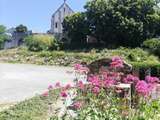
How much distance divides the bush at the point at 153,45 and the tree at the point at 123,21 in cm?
200

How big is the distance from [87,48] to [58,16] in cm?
2246

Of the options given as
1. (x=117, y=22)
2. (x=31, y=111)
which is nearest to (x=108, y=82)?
(x=31, y=111)

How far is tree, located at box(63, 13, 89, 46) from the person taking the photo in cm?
4606

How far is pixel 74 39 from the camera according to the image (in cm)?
4662

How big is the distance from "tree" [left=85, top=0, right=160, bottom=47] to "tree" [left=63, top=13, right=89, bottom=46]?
612 millimetres

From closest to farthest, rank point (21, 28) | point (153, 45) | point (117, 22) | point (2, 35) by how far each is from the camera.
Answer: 1. point (153, 45)
2. point (117, 22)
3. point (21, 28)
4. point (2, 35)

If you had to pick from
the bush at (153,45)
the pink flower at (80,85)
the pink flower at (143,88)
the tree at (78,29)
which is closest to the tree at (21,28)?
the tree at (78,29)

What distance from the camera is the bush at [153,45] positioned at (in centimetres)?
3754

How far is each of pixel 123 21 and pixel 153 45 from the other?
492 centimetres

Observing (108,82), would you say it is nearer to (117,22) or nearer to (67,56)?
(67,56)

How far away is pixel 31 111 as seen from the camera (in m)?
8.29

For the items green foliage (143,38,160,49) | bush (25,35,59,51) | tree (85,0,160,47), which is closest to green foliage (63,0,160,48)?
tree (85,0,160,47)

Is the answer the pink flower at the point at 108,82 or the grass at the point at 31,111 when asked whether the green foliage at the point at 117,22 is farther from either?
the pink flower at the point at 108,82

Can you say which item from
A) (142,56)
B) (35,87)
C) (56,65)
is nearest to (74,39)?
(56,65)
